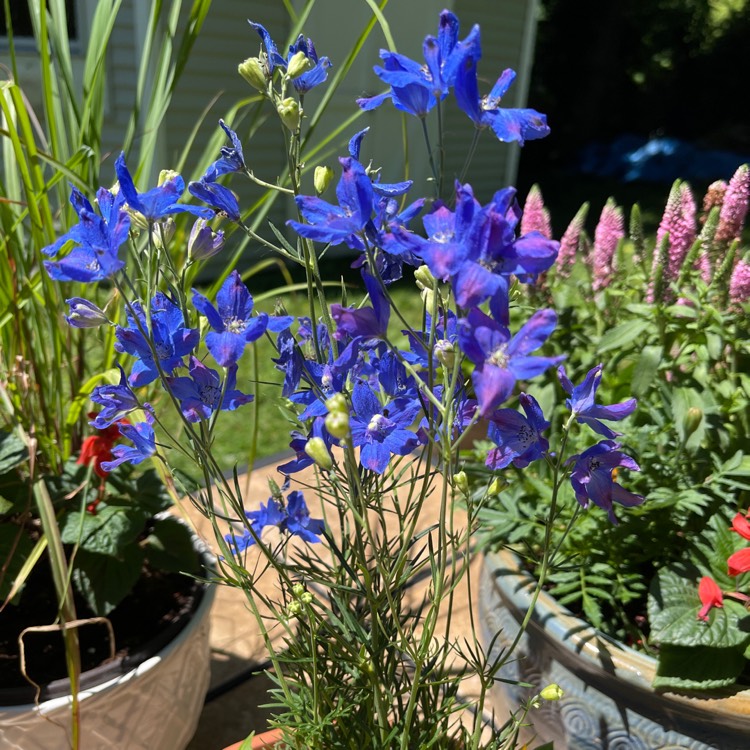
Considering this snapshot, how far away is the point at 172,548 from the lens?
970 millimetres

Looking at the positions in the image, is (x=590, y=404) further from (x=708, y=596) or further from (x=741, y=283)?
(x=741, y=283)

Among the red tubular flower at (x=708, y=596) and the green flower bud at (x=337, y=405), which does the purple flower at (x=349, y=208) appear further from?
the red tubular flower at (x=708, y=596)

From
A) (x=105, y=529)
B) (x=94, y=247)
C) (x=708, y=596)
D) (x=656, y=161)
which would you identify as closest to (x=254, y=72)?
(x=94, y=247)

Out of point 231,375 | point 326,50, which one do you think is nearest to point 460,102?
point 231,375

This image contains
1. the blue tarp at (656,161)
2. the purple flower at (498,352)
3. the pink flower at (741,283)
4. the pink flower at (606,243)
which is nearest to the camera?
the purple flower at (498,352)

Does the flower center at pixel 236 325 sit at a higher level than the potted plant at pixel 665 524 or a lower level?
higher

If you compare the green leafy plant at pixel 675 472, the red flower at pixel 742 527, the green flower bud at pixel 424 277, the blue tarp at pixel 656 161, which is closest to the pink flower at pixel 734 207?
the green leafy plant at pixel 675 472

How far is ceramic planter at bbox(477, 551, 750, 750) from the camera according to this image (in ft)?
2.76

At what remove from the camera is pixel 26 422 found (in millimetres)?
1012

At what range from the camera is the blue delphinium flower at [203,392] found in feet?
1.78

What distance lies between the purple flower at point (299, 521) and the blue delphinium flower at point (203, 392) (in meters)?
0.14

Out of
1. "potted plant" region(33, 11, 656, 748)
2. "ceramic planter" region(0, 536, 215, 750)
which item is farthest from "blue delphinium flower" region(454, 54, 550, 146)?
"ceramic planter" region(0, 536, 215, 750)

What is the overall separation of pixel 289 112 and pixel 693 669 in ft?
2.34

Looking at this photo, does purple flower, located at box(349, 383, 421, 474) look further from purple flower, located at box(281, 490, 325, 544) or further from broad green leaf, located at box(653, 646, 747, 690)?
broad green leaf, located at box(653, 646, 747, 690)
